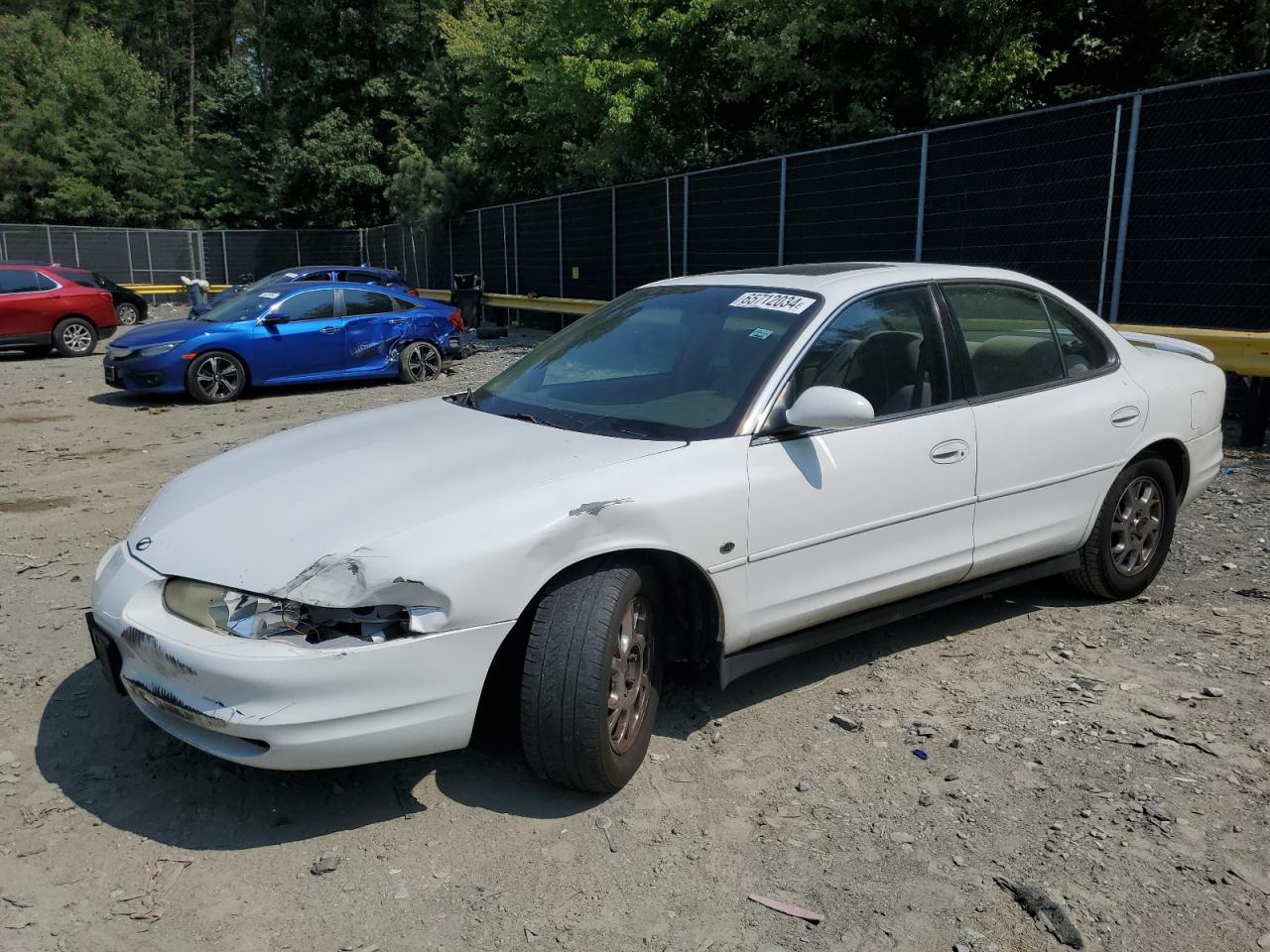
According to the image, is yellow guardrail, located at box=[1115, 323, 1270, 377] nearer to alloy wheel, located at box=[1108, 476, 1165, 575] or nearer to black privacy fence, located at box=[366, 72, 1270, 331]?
black privacy fence, located at box=[366, 72, 1270, 331]

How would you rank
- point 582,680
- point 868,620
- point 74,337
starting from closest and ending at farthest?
point 582,680, point 868,620, point 74,337

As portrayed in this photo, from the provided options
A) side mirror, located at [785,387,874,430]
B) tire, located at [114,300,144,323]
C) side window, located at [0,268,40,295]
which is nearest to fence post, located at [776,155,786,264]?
side mirror, located at [785,387,874,430]

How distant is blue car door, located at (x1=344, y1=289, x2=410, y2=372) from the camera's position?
12789 mm

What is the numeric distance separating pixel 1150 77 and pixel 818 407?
16.3 m

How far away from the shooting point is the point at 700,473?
330 centimetres

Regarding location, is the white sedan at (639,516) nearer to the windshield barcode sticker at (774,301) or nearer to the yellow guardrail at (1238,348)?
the windshield barcode sticker at (774,301)

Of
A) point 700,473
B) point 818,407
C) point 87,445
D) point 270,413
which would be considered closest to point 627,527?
point 700,473

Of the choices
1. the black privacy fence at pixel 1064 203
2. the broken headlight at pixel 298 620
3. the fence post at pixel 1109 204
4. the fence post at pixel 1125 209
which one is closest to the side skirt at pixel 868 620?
the broken headlight at pixel 298 620

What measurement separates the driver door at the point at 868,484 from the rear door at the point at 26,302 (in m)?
16.7

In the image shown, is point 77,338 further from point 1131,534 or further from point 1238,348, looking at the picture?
point 1131,534

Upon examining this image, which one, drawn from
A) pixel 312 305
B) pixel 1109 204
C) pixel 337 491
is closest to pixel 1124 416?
pixel 337 491

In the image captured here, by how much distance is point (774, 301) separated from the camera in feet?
12.9

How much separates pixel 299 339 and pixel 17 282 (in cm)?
751

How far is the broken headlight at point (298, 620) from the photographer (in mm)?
2814
